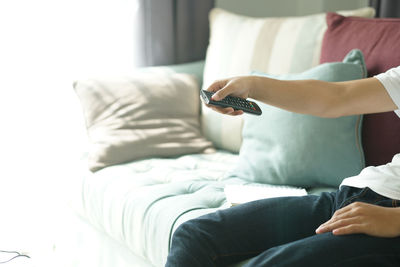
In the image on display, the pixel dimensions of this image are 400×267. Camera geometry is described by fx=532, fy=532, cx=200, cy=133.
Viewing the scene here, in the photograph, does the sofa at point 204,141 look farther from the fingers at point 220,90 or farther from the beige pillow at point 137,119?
the fingers at point 220,90

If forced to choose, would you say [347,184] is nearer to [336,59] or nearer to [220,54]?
[336,59]

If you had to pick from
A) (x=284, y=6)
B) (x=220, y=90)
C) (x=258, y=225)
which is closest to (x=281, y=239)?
(x=258, y=225)

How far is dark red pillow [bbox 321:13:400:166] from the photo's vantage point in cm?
157

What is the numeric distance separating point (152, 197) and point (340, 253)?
735 millimetres

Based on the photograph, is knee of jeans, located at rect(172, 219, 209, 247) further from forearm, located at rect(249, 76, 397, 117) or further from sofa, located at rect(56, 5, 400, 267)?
forearm, located at rect(249, 76, 397, 117)

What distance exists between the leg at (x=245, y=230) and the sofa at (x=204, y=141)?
0.82 ft

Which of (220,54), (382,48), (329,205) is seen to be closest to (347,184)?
(329,205)

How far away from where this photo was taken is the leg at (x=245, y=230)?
45.0 inches

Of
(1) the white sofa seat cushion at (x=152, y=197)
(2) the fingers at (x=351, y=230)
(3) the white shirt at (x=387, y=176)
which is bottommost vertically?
(1) the white sofa seat cushion at (x=152, y=197)

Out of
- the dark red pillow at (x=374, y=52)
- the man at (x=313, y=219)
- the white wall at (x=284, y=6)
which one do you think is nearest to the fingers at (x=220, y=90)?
the man at (x=313, y=219)

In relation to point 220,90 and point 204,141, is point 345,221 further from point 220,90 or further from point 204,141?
point 204,141

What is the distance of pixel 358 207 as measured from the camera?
1073mm

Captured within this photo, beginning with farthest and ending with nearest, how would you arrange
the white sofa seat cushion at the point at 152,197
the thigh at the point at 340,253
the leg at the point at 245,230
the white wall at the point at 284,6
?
the white wall at the point at 284,6
the white sofa seat cushion at the point at 152,197
the leg at the point at 245,230
the thigh at the point at 340,253

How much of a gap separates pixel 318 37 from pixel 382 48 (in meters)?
0.37
